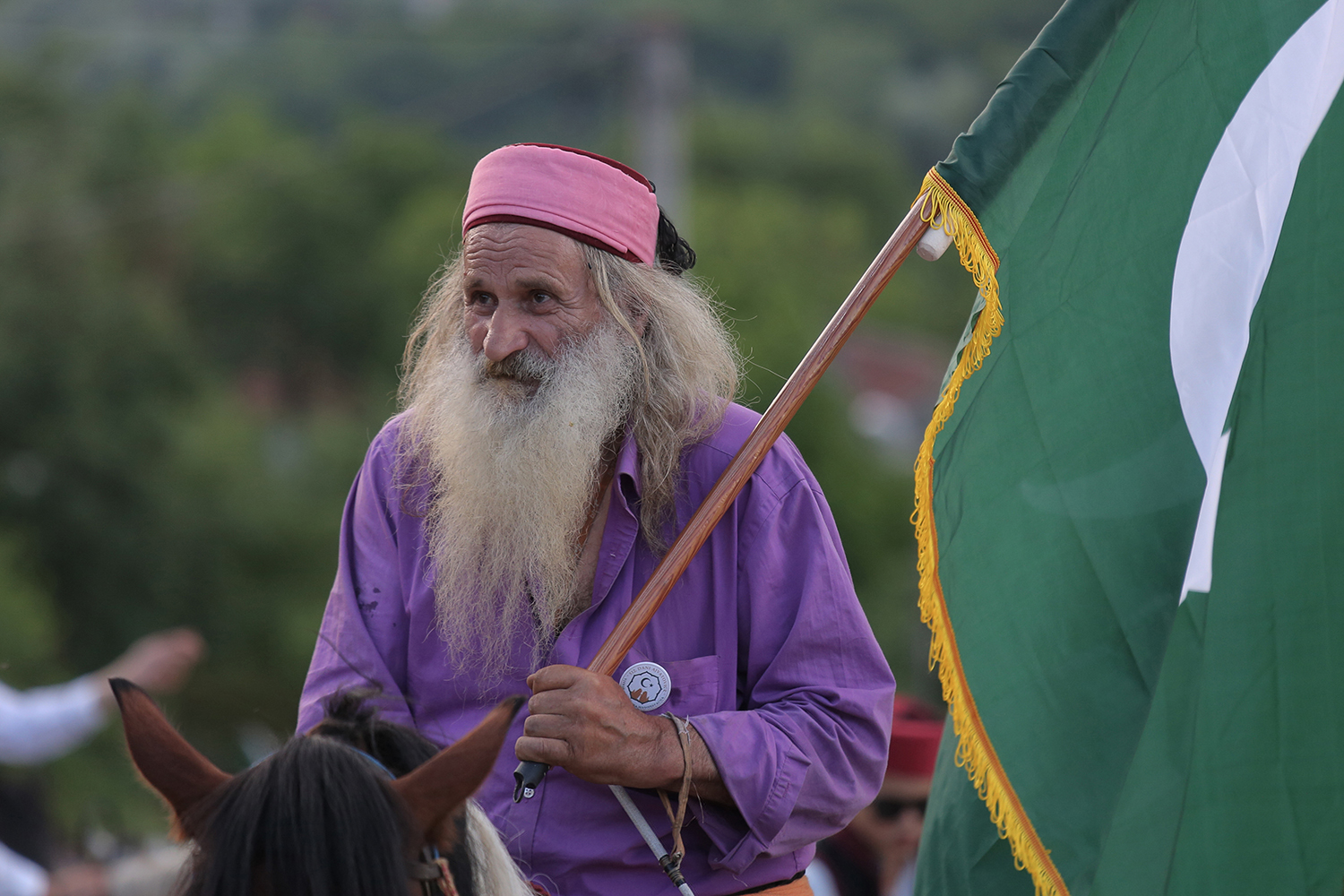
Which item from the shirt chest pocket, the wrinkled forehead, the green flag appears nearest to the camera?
the green flag

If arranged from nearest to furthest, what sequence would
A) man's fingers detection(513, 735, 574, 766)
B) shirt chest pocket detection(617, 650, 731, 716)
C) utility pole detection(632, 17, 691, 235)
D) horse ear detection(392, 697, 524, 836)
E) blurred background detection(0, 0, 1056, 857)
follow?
1. horse ear detection(392, 697, 524, 836)
2. man's fingers detection(513, 735, 574, 766)
3. shirt chest pocket detection(617, 650, 731, 716)
4. utility pole detection(632, 17, 691, 235)
5. blurred background detection(0, 0, 1056, 857)

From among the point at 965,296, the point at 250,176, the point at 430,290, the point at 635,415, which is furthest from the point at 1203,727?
the point at 965,296

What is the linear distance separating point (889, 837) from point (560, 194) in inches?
154

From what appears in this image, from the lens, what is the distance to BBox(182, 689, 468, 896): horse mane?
1.95m

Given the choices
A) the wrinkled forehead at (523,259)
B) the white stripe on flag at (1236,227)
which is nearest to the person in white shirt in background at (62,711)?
the wrinkled forehead at (523,259)

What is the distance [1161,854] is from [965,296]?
81912 mm

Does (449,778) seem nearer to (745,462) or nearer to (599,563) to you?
(599,563)

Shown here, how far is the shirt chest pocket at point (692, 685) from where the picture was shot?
8.87ft

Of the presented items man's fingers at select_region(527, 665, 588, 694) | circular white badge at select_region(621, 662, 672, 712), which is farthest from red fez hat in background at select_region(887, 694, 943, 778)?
man's fingers at select_region(527, 665, 588, 694)

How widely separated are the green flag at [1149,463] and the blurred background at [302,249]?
20.6 inches

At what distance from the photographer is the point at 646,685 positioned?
266cm

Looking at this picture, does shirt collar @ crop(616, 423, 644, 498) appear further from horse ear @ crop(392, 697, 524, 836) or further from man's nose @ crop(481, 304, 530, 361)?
horse ear @ crop(392, 697, 524, 836)

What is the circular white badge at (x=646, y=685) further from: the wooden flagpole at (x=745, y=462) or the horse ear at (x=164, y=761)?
the horse ear at (x=164, y=761)

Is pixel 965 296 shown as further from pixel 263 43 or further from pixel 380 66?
pixel 263 43
